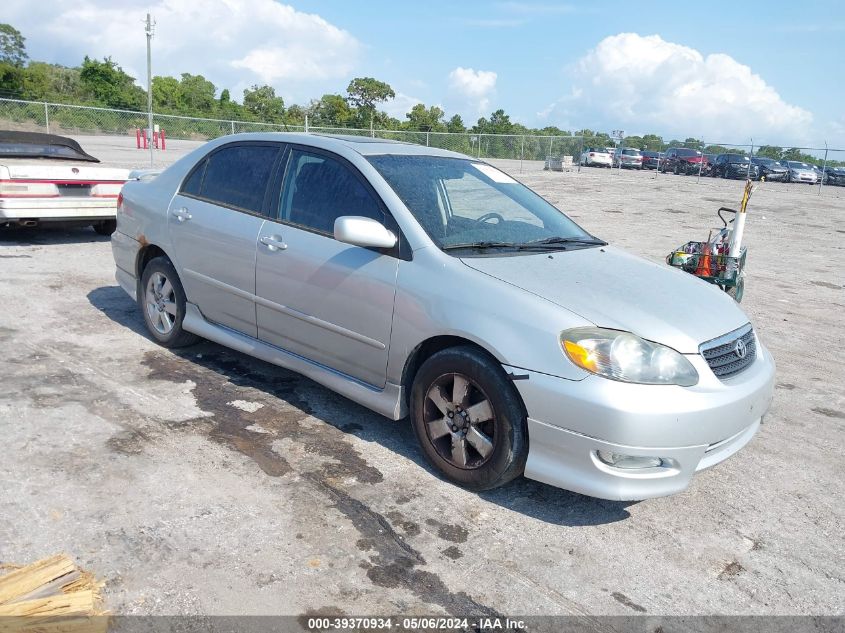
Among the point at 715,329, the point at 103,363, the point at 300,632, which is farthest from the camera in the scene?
the point at 103,363

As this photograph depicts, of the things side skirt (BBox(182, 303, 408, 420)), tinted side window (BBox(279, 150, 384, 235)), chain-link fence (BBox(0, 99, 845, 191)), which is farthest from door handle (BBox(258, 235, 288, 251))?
chain-link fence (BBox(0, 99, 845, 191))

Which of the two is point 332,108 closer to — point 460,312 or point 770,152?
point 770,152

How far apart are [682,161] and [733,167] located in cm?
343

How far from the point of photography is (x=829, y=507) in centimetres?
376

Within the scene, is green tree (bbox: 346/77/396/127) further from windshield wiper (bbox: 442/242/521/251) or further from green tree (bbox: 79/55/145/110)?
windshield wiper (bbox: 442/242/521/251)

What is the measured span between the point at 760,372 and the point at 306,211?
8.82 feet

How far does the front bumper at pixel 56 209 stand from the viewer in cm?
842

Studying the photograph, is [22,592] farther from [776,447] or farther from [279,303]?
[776,447]

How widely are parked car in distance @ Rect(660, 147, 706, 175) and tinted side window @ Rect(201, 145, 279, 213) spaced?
36.9 m

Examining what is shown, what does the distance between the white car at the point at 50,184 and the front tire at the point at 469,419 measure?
6.71 metres

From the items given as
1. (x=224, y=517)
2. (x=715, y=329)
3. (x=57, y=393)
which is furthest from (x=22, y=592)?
(x=715, y=329)

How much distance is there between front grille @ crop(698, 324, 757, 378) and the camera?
11.5 feet

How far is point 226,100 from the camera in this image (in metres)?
69.8

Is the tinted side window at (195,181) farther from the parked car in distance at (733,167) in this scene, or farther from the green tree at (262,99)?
the green tree at (262,99)
